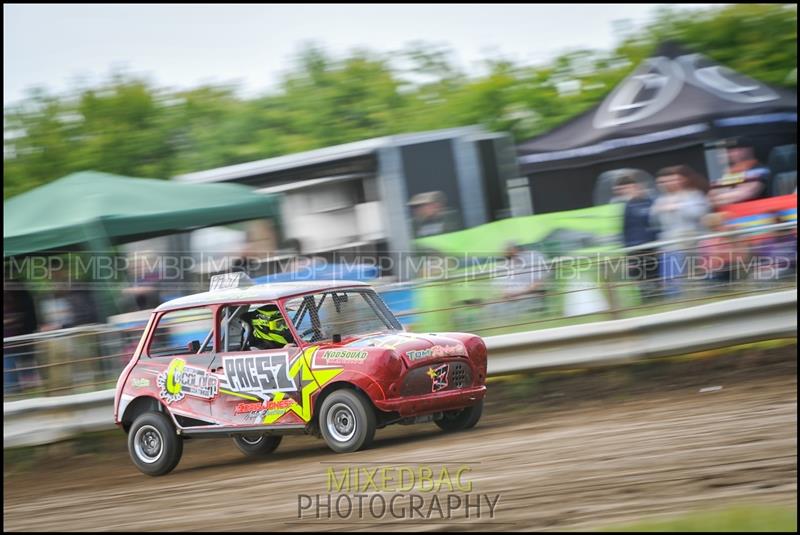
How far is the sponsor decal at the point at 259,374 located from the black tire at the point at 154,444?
840mm

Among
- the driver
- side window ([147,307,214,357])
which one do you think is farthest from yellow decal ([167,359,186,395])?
the driver

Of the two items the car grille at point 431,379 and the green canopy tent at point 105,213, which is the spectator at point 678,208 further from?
the green canopy tent at point 105,213

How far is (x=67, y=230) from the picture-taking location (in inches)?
518

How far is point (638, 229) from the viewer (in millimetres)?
11945

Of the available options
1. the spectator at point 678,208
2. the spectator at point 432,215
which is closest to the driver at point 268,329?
the spectator at point 678,208

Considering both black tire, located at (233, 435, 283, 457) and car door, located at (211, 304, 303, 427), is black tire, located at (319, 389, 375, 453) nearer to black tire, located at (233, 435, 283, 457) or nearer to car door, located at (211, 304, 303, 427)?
car door, located at (211, 304, 303, 427)

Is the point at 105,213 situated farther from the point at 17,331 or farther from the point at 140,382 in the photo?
the point at 140,382

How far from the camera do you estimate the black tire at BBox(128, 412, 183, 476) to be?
1001 cm

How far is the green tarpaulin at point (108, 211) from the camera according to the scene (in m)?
13.2

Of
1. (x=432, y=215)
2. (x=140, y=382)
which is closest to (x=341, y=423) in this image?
(x=140, y=382)

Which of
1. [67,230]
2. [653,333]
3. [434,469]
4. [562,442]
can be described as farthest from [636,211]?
[67,230]

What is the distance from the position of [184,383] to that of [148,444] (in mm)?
762

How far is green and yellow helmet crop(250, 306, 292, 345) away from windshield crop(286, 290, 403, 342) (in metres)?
0.14

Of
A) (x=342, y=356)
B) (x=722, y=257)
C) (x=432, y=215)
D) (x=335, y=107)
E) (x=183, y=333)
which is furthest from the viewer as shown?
(x=335, y=107)
